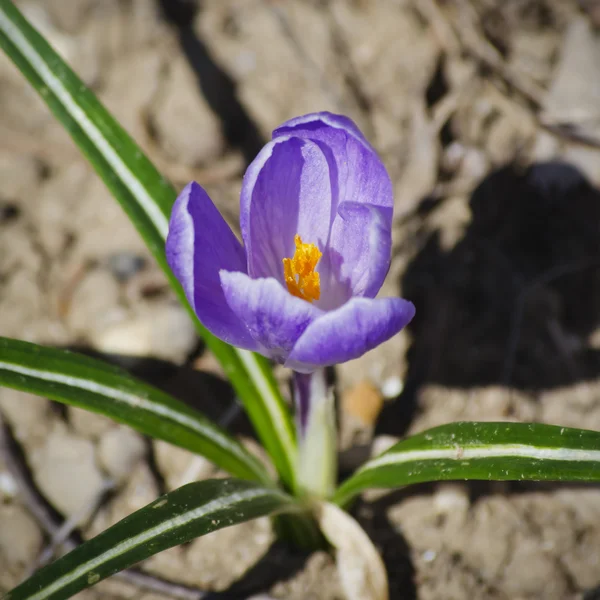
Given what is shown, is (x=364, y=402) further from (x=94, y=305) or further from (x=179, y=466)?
(x=94, y=305)

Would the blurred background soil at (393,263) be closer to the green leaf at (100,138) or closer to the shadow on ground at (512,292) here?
the shadow on ground at (512,292)

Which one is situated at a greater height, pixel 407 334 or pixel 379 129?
pixel 379 129

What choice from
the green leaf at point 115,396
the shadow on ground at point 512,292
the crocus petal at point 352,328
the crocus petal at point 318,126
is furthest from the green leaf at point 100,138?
the shadow on ground at point 512,292

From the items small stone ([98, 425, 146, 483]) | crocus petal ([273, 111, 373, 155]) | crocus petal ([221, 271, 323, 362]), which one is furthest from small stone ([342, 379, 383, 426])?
crocus petal ([273, 111, 373, 155])

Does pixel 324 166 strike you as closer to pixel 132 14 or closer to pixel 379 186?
pixel 379 186

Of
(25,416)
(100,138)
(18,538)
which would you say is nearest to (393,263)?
(100,138)

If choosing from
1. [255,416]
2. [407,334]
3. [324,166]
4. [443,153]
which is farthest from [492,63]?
[255,416]

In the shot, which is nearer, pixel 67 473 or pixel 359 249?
pixel 359 249
